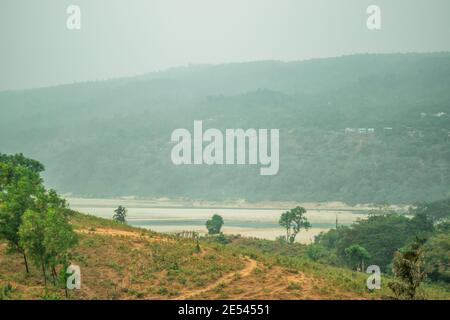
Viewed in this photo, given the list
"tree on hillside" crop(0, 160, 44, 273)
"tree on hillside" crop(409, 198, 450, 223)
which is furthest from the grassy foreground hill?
"tree on hillside" crop(409, 198, 450, 223)

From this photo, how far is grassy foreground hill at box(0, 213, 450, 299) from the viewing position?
42875 mm

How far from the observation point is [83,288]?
143 ft

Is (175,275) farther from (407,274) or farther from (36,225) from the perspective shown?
(407,274)

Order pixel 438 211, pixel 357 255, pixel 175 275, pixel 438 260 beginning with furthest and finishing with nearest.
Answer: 1. pixel 438 211
2. pixel 357 255
3. pixel 438 260
4. pixel 175 275

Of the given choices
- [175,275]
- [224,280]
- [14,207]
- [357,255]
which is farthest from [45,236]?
[357,255]

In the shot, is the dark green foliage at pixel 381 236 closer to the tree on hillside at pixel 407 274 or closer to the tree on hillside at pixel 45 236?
the tree on hillside at pixel 407 274

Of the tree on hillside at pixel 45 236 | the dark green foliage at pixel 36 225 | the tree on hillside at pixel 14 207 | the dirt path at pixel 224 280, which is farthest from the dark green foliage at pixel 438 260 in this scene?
the tree on hillside at pixel 14 207

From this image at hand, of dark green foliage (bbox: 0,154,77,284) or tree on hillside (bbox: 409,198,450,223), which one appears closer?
dark green foliage (bbox: 0,154,77,284)

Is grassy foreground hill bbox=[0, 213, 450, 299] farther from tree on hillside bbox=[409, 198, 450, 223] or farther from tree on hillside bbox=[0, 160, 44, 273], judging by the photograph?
tree on hillside bbox=[409, 198, 450, 223]

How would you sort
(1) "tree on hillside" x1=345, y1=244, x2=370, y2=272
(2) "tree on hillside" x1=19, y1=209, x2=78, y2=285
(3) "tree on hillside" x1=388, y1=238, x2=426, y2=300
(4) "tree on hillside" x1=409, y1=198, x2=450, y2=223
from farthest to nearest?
(4) "tree on hillside" x1=409, y1=198, x2=450, y2=223, (1) "tree on hillside" x1=345, y1=244, x2=370, y2=272, (3) "tree on hillside" x1=388, y1=238, x2=426, y2=300, (2) "tree on hillside" x1=19, y1=209, x2=78, y2=285

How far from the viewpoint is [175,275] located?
4681cm
